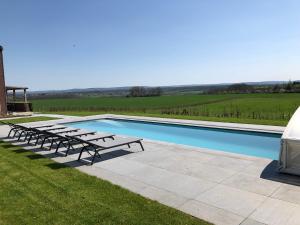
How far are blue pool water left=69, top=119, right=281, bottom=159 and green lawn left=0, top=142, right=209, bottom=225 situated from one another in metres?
5.26

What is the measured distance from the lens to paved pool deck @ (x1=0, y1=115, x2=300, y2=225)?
12.9 ft

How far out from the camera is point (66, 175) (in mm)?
5738

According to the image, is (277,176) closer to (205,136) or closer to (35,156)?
(205,136)

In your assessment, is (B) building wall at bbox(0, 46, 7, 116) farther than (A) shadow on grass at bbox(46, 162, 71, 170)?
Yes

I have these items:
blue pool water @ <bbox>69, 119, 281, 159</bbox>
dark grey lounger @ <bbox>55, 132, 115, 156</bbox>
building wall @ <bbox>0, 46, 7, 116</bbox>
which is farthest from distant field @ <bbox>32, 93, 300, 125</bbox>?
dark grey lounger @ <bbox>55, 132, 115, 156</bbox>

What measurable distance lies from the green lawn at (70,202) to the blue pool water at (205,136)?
17.3 ft

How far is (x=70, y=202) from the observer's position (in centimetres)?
439

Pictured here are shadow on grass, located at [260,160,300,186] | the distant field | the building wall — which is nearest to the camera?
shadow on grass, located at [260,160,300,186]

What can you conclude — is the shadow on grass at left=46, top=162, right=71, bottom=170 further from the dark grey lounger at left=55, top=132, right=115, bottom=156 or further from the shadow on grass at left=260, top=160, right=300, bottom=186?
the shadow on grass at left=260, top=160, right=300, bottom=186

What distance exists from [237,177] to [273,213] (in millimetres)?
1542

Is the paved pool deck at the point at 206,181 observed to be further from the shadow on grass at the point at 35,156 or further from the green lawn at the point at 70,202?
the green lawn at the point at 70,202

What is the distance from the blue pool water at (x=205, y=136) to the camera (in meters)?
9.03

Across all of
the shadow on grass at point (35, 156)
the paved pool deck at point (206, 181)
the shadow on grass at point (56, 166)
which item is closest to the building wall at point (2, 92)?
the paved pool deck at point (206, 181)

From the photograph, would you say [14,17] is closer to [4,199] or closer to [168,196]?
[4,199]
